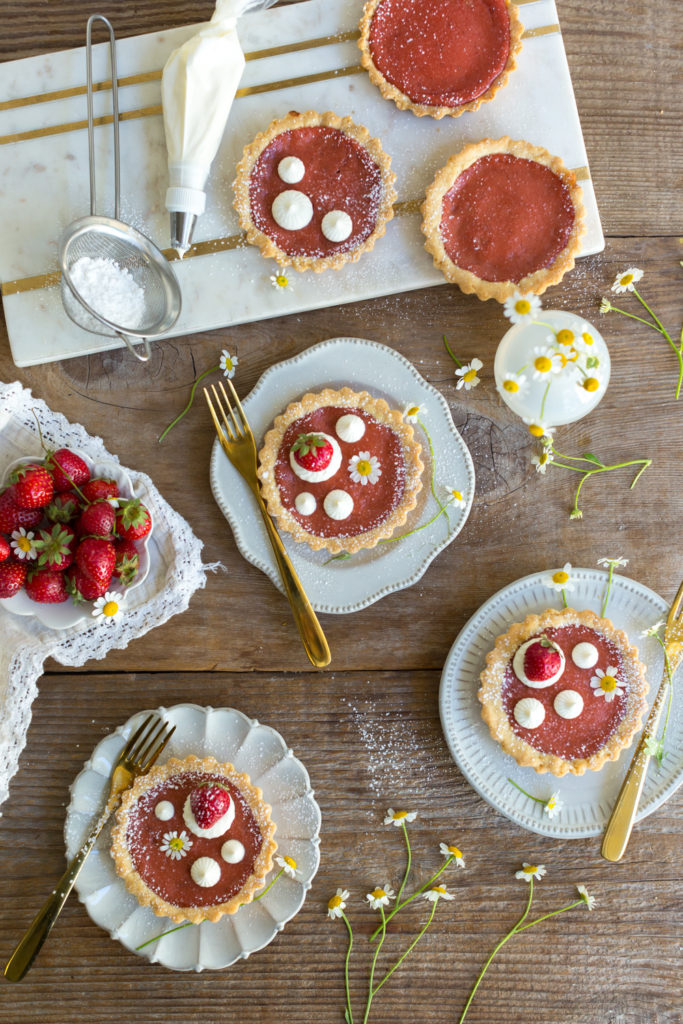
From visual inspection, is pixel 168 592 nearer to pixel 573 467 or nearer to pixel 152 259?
pixel 152 259

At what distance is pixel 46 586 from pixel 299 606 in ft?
1.64

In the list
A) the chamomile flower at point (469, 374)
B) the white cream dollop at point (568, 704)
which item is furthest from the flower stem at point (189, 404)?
the white cream dollop at point (568, 704)

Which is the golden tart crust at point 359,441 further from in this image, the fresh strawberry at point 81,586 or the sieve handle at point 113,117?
the sieve handle at point 113,117

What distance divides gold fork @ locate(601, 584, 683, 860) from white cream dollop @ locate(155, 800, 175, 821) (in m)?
0.91

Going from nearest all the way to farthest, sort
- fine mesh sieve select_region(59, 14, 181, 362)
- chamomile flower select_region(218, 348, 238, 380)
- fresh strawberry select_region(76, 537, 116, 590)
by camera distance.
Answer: fresh strawberry select_region(76, 537, 116, 590) → fine mesh sieve select_region(59, 14, 181, 362) → chamomile flower select_region(218, 348, 238, 380)

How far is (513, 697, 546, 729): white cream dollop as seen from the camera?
150 cm

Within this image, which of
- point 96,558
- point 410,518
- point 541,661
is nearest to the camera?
point 96,558

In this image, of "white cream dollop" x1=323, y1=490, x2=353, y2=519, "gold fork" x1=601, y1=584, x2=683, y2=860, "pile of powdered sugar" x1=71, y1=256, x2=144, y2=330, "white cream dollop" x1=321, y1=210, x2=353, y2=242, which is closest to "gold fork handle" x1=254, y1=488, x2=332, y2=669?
"white cream dollop" x1=323, y1=490, x2=353, y2=519

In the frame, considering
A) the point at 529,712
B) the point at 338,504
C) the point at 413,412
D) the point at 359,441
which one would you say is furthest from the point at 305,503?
the point at 529,712

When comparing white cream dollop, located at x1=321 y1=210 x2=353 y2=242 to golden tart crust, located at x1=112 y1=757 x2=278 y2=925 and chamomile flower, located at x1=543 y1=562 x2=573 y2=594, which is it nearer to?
chamomile flower, located at x1=543 y1=562 x2=573 y2=594

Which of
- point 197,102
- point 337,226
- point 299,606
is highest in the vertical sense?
point 197,102

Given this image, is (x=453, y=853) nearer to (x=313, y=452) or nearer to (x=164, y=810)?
(x=164, y=810)

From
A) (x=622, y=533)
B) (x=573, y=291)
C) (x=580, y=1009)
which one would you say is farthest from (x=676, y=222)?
(x=580, y=1009)

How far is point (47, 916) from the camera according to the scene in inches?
59.9
